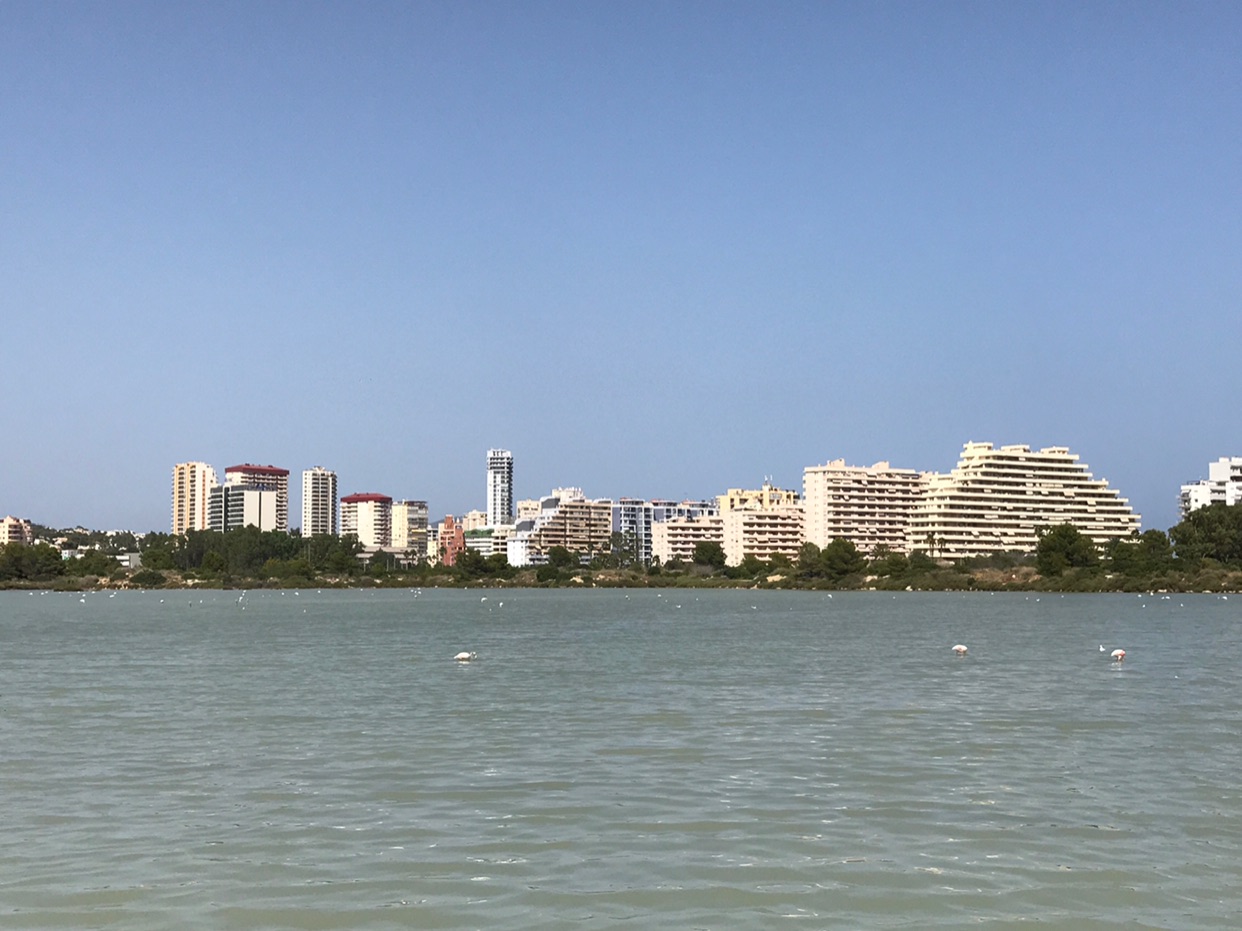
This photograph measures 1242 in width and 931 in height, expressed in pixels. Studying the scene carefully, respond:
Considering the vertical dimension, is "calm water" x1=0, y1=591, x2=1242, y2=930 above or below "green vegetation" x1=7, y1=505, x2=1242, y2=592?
below

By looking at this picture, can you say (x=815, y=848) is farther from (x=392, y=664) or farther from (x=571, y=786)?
(x=392, y=664)

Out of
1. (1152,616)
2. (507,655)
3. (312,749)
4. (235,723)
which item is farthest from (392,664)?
(1152,616)

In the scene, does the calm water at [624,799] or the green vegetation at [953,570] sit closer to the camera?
the calm water at [624,799]

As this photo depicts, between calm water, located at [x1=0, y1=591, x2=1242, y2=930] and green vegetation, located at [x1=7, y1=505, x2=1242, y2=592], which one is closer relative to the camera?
calm water, located at [x1=0, y1=591, x2=1242, y2=930]

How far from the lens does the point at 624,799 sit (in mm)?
15344

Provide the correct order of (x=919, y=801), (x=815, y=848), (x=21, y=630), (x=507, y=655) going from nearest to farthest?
(x=815, y=848)
(x=919, y=801)
(x=507, y=655)
(x=21, y=630)

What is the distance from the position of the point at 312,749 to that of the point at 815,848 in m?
9.39

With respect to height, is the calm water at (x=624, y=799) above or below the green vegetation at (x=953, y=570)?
below

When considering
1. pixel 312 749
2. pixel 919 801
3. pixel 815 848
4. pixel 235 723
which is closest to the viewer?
pixel 815 848

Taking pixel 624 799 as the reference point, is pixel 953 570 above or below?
above

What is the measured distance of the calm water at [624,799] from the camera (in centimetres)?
1085

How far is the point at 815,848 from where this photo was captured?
12.8m

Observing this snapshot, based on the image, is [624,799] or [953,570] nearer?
[624,799]

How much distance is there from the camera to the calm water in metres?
10.9
